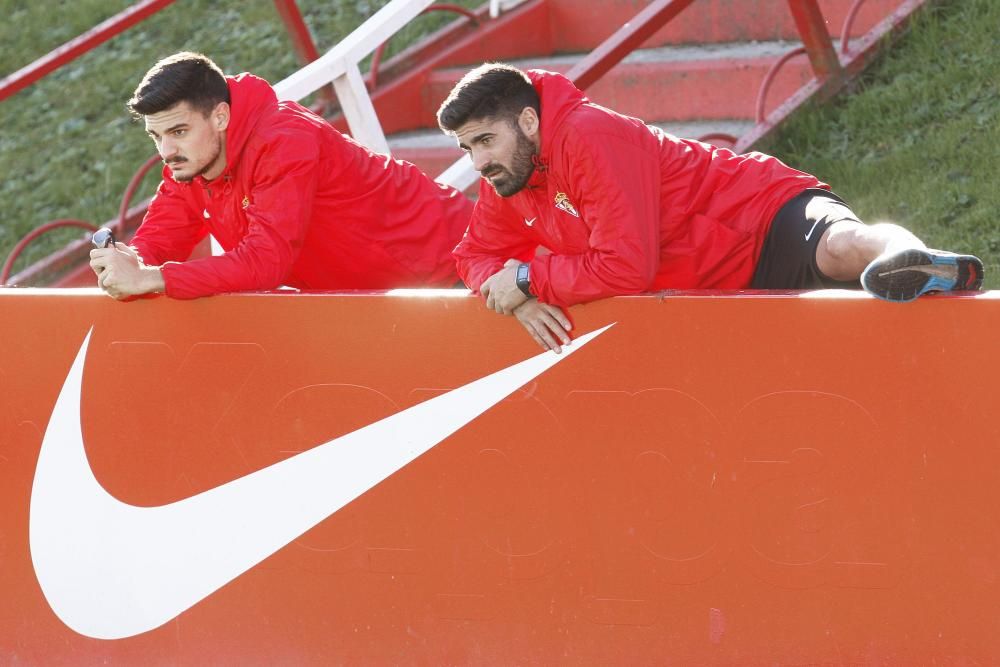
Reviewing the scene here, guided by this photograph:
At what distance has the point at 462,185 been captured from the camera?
5.98 metres

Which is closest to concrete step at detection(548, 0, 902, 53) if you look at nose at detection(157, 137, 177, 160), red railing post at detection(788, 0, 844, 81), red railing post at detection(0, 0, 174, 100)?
red railing post at detection(788, 0, 844, 81)

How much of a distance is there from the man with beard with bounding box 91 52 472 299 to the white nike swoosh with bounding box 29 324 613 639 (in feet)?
1.71

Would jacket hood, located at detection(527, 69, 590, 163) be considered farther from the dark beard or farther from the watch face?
the watch face

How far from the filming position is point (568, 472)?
351 cm

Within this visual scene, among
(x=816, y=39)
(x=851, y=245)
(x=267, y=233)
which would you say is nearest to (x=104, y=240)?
(x=267, y=233)

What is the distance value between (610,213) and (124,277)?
1460 millimetres

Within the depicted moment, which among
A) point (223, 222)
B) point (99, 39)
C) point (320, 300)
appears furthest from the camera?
point (99, 39)

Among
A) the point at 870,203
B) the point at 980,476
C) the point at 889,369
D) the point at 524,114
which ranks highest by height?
the point at 524,114

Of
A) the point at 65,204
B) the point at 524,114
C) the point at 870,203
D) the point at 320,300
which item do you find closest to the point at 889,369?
the point at 524,114

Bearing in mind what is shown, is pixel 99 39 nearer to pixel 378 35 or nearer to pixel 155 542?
pixel 378 35

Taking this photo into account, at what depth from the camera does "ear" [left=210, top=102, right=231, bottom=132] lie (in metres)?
4.31

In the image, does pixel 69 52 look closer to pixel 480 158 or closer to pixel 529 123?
pixel 480 158

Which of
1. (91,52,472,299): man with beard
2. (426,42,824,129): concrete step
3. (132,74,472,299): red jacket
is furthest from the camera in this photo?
(426,42,824,129): concrete step

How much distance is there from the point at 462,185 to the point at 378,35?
2.74 ft
